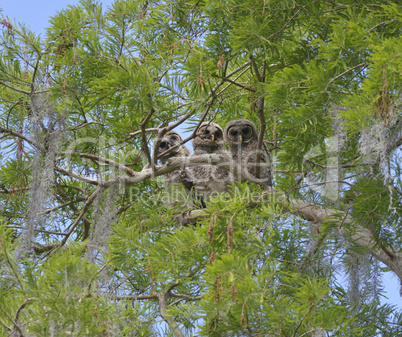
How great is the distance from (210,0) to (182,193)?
1.02 meters

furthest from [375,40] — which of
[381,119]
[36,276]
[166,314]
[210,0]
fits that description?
[36,276]

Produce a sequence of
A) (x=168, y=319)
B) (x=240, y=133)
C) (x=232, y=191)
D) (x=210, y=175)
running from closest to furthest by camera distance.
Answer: (x=168, y=319) < (x=232, y=191) < (x=240, y=133) < (x=210, y=175)

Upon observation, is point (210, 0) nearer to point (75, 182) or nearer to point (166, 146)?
point (75, 182)

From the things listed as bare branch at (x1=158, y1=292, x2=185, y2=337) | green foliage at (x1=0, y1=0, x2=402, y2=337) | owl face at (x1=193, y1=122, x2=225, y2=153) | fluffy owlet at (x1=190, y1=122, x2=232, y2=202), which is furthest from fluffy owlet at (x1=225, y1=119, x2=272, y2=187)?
bare branch at (x1=158, y1=292, x2=185, y2=337)

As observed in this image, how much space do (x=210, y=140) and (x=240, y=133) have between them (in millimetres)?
549

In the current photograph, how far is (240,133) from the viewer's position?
16.0 feet

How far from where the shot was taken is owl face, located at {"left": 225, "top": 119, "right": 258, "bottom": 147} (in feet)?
15.9

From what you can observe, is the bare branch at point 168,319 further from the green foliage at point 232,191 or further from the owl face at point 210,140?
the owl face at point 210,140

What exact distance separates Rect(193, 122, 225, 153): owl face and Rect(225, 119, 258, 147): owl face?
15.1 inches

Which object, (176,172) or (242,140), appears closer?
(242,140)

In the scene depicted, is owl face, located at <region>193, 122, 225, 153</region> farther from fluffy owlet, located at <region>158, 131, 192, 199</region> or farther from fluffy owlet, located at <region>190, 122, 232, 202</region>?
fluffy owlet, located at <region>158, 131, 192, 199</region>

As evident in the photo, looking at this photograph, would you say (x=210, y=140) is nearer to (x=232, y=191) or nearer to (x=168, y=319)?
(x=232, y=191)

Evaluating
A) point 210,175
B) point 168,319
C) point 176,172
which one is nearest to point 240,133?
point 210,175

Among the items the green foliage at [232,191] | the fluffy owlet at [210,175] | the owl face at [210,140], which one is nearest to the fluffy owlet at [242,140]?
→ the fluffy owlet at [210,175]
